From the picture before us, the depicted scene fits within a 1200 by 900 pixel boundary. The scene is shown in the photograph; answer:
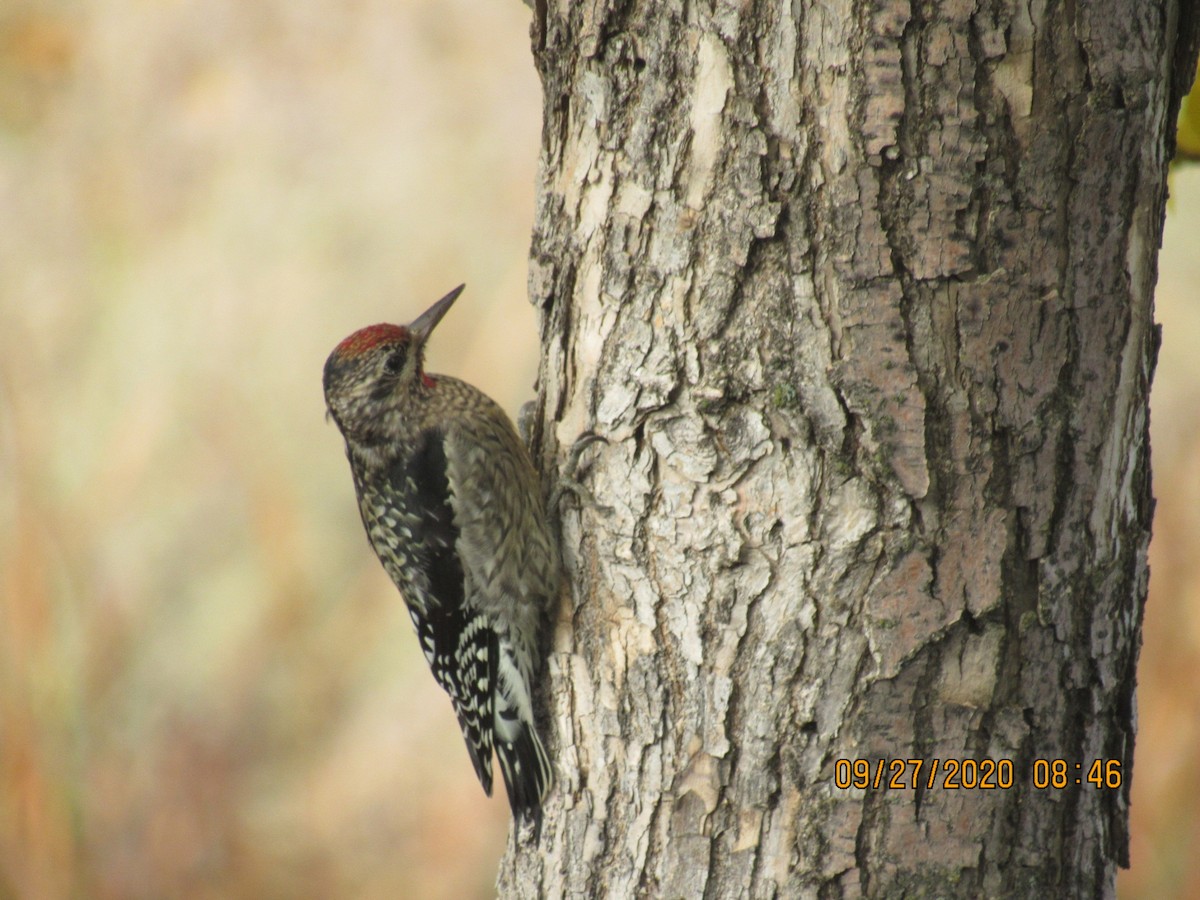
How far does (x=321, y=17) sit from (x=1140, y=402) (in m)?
3.98

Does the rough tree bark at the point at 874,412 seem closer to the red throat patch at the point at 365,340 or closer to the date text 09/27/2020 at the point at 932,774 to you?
the date text 09/27/2020 at the point at 932,774

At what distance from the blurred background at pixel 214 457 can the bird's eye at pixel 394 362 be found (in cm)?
161

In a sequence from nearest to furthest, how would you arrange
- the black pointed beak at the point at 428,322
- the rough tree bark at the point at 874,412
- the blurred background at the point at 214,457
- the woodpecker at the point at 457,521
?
the rough tree bark at the point at 874,412, the woodpecker at the point at 457,521, the black pointed beak at the point at 428,322, the blurred background at the point at 214,457

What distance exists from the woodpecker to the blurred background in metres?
1.58

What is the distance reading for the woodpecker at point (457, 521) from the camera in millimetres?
2342

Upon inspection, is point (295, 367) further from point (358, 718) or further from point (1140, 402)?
point (1140, 402)

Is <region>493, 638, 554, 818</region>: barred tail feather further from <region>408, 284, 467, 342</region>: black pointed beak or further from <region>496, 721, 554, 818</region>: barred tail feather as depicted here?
<region>408, 284, 467, 342</region>: black pointed beak

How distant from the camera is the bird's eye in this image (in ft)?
8.80

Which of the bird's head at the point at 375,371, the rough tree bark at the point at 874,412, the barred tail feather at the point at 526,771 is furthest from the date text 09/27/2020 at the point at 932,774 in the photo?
the bird's head at the point at 375,371

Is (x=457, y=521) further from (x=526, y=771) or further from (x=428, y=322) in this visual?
(x=526, y=771)

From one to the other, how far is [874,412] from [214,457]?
3410 millimetres

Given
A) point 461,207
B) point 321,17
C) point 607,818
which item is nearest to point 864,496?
point 607,818

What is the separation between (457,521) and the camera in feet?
8.60

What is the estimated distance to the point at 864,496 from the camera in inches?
68.7
